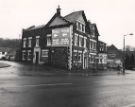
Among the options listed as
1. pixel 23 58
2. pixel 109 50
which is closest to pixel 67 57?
pixel 23 58

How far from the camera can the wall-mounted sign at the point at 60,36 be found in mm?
39875

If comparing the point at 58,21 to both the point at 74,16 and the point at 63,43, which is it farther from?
the point at 63,43

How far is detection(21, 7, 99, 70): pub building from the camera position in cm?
3966

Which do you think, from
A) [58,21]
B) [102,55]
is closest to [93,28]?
[102,55]

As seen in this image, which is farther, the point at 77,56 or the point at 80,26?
the point at 80,26

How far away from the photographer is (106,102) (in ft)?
30.8

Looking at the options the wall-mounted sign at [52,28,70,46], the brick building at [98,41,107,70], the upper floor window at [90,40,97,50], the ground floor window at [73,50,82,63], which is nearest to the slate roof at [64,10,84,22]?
the wall-mounted sign at [52,28,70,46]

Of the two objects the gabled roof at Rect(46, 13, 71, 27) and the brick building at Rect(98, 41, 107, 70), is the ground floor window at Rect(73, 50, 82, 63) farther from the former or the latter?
the brick building at Rect(98, 41, 107, 70)

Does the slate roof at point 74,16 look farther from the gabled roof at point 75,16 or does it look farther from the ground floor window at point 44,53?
the ground floor window at point 44,53

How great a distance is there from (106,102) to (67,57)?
97.5 ft

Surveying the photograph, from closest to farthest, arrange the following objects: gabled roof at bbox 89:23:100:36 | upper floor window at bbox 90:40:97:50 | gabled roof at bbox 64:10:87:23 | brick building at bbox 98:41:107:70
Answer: gabled roof at bbox 64:10:87:23 → upper floor window at bbox 90:40:97:50 → gabled roof at bbox 89:23:100:36 → brick building at bbox 98:41:107:70

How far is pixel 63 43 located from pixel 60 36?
1815 millimetres

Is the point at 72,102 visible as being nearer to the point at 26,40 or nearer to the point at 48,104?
the point at 48,104

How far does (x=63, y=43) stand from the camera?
1581 inches
